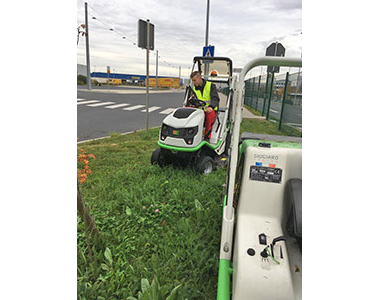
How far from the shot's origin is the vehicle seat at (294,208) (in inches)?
55.8

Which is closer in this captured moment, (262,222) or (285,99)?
(262,222)

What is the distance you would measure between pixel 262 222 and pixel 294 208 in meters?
0.40

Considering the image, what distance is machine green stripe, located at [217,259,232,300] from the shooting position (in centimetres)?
166

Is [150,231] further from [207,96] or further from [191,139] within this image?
[207,96]

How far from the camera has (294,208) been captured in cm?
149

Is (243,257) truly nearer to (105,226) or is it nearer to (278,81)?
(105,226)

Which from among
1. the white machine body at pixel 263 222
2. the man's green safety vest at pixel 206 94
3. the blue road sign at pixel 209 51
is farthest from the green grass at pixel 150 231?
the blue road sign at pixel 209 51

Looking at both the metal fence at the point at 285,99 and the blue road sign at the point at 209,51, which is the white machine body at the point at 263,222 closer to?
the metal fence at the point at 285,99

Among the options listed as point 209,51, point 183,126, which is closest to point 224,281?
point 183,126

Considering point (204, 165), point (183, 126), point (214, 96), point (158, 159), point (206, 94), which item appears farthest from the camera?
point (206, 94)

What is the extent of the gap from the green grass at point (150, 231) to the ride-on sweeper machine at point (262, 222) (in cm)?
53

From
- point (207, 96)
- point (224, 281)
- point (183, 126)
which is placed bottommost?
point (224, 281)
